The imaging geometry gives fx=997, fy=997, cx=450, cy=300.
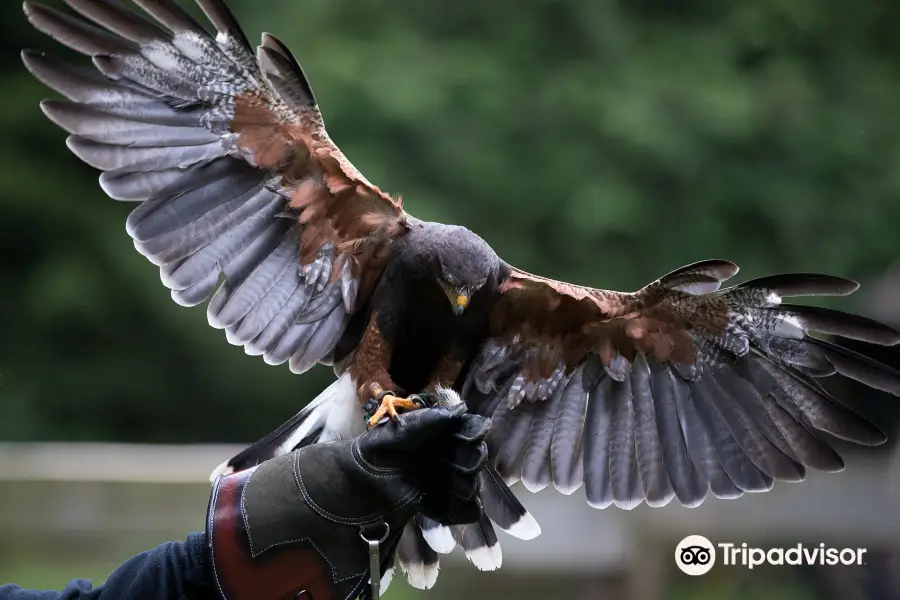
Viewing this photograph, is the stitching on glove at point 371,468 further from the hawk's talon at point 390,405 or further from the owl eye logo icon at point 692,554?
the owl eye logo icon at point 692,554

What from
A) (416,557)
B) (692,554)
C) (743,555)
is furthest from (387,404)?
(743,555)

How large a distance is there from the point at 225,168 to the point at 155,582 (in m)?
1.35

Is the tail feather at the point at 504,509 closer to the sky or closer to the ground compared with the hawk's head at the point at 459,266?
closer to the ground

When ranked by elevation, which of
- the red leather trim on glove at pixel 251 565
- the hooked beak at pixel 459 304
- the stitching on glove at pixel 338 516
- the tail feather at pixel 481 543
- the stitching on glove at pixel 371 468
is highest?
the hooked beak at pixel 459 304

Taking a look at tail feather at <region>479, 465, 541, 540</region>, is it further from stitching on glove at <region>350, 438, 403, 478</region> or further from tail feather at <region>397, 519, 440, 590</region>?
stitching on glove at <region>350, 438, 403, 478</region>

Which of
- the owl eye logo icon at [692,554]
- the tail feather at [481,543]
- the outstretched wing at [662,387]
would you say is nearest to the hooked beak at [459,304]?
the outstretched wing at [662,387]

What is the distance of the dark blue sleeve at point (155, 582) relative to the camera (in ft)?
6.20

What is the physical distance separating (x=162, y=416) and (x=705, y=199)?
404cm

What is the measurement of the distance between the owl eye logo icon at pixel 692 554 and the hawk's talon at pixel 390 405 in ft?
7.78

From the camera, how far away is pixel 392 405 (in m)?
2.74

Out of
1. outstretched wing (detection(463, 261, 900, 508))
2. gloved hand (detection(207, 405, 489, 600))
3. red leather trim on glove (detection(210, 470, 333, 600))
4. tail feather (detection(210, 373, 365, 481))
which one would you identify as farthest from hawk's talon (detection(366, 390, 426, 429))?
red leather trim on glove (detection(210, 470, 333, 600))

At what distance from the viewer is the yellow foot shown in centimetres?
270

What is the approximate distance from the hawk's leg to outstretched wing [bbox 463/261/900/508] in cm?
38

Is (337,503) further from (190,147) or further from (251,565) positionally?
(190,147)
